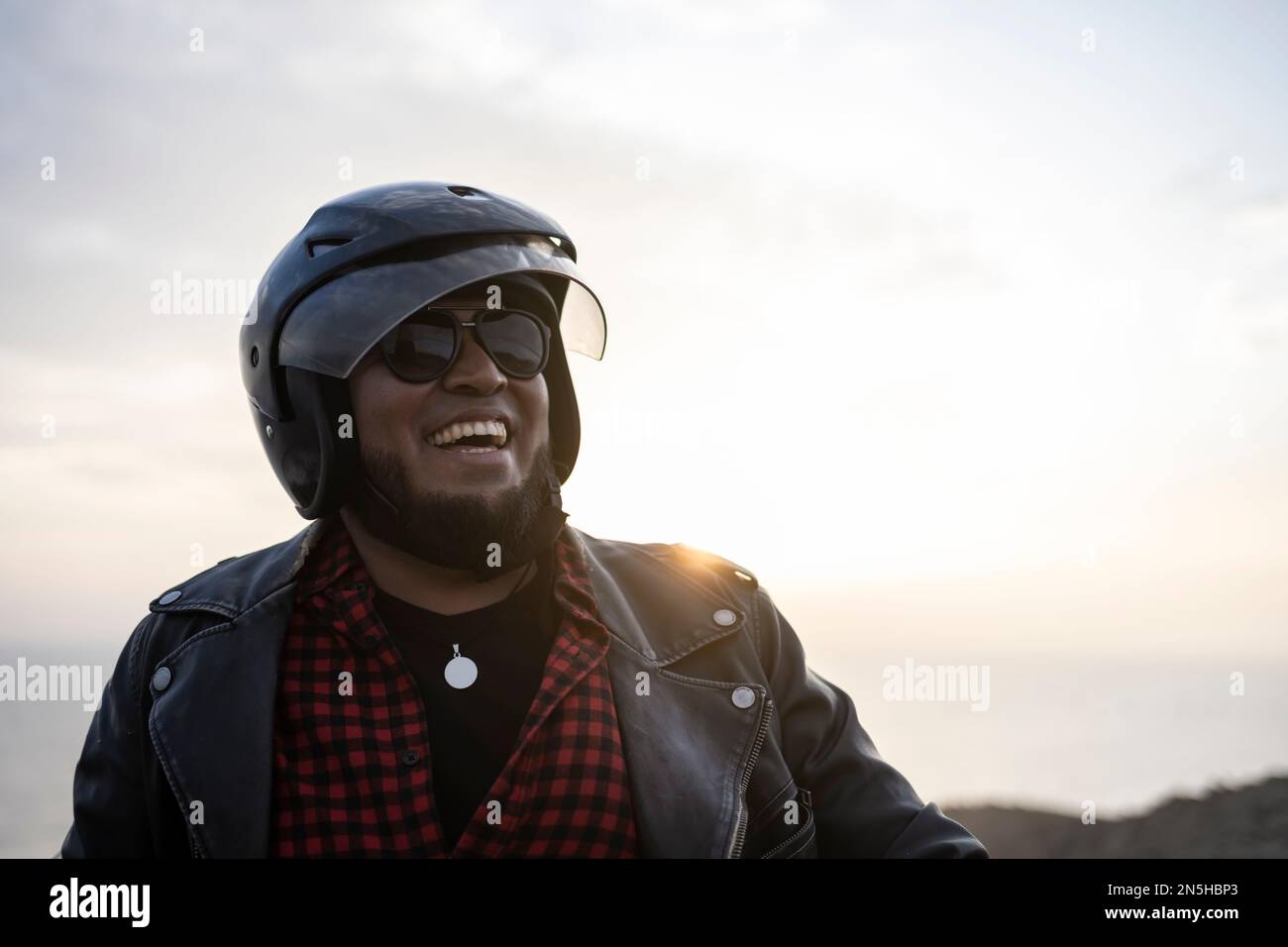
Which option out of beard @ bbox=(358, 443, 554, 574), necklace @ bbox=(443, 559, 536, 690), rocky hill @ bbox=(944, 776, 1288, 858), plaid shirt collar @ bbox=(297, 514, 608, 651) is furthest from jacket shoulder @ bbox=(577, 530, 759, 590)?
rocky hill @ bbox=(944, 776, 1288, 858)

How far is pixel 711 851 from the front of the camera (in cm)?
282

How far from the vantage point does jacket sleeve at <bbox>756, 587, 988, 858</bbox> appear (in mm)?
3023

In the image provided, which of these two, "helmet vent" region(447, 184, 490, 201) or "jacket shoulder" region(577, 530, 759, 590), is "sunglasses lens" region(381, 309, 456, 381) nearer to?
"helmet vent" region(447, 184, 490, 201)

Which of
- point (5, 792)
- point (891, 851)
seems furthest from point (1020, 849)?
point (5, 792)

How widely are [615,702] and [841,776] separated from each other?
76 centimetres

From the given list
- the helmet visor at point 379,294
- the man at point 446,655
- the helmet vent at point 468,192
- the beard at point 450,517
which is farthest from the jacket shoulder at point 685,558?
the helmet vent at point 468,192

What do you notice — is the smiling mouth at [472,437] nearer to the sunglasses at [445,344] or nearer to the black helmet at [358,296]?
the sunglasses at [445,344]

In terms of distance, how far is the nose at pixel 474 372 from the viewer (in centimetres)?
312

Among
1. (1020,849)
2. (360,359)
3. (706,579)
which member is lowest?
(1020,849)

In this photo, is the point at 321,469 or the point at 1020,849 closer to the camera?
the point at 321,469
